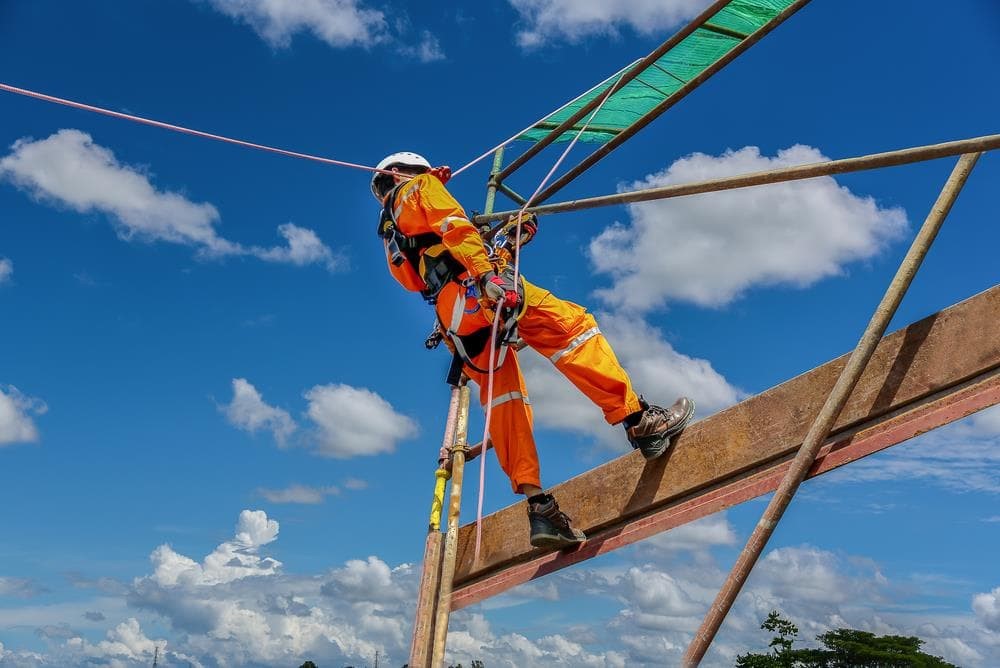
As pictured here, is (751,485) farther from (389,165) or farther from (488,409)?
(389,165)

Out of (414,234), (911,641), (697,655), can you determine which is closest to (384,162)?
(414,234)

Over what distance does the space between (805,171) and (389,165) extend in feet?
10.5

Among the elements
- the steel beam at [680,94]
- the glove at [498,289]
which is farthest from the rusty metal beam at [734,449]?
the steel beam at [680,94]

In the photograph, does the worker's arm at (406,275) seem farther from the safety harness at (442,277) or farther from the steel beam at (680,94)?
the steel beam at (680,94)

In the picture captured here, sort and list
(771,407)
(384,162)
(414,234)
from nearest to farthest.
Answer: (771,407), (414,234), (384,162)

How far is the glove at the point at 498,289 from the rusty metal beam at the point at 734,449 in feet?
4.11

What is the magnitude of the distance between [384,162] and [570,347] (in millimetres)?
2201

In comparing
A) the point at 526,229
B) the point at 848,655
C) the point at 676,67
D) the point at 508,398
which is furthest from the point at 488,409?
the point at 848,655

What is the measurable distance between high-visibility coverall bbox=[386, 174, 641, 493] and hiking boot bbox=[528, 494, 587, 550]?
168 millimetres

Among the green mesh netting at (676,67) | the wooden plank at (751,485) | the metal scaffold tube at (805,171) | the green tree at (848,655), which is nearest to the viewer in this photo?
the metal scaffold tube at (805,171)

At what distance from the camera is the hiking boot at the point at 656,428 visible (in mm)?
4969

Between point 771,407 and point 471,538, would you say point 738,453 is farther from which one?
point 471,538

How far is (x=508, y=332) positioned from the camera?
5223mm

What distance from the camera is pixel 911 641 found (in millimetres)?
78688
